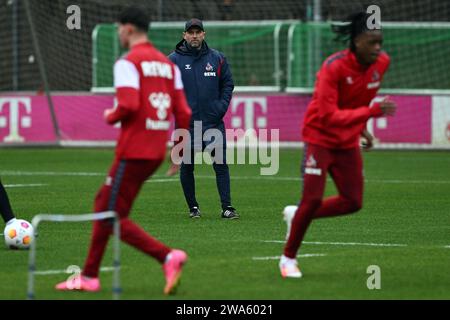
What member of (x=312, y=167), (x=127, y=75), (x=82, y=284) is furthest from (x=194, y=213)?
(x=127, y=75)

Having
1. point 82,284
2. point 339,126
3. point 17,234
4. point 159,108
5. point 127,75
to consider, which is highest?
point 127,75

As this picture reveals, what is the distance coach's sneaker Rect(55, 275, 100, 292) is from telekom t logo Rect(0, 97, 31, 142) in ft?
68.6

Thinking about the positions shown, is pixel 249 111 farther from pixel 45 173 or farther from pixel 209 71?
pixel 209 71

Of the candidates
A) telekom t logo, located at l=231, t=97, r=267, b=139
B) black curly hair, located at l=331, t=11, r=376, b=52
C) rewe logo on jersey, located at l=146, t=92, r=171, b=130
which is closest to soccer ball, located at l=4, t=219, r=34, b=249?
rewe logo on jersey, located at l=146, t=92, r=171, b=130

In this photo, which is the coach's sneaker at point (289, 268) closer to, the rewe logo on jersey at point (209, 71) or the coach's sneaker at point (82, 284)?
the coach's sneaker at point (82, 284)

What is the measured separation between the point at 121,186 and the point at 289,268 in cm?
186

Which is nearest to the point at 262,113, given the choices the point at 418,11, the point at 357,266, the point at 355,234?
the point at 418,11

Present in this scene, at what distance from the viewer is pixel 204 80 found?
635 inches

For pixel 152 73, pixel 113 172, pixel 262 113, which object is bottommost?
pixel 262 113

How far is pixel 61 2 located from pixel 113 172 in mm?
23660

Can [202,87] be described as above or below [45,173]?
above
